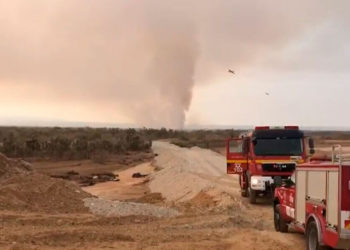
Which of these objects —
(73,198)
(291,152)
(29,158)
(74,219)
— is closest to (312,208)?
(74,219)

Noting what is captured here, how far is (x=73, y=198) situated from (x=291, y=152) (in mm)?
9771

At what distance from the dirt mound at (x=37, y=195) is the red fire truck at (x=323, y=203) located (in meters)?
11.8

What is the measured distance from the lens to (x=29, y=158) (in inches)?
2650

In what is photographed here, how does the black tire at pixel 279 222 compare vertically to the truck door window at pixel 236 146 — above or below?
below

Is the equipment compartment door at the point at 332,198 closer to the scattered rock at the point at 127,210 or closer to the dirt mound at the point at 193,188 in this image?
the scattered rock at the point at 127,210

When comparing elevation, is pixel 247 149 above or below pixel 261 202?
above

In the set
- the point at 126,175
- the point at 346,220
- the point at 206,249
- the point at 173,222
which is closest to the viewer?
the point at 346,220

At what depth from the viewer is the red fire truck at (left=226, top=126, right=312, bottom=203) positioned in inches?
925

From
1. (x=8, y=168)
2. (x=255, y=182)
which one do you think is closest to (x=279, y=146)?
(x=255, y=182)

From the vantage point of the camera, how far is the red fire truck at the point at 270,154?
77.0 feet

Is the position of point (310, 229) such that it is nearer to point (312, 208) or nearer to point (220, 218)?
point (312, 208)

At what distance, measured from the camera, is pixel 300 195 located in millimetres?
13289

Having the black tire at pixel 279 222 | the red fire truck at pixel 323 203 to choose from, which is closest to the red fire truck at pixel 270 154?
the black tire at pixel 279 222

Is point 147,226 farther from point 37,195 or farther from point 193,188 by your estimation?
point 193,188
